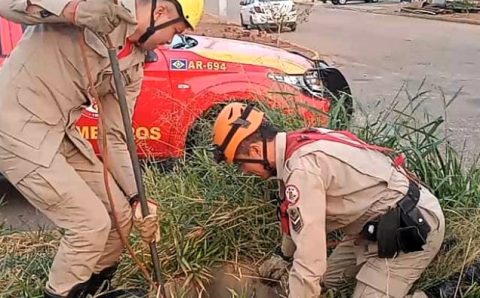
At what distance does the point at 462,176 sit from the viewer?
13.4ft

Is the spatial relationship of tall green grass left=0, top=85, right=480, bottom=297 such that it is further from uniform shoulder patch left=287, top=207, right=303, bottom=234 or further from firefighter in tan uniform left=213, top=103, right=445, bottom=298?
uniform shoulder patch left=287, top=207, right=303, bottom=234

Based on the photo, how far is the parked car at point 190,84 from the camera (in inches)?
237

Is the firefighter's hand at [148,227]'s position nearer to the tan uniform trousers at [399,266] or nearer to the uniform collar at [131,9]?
the uniform collar at [131,9]

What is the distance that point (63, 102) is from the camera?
3188mm

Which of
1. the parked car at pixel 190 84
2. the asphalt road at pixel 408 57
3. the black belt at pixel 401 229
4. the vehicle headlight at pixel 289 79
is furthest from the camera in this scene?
the asphalt road at pixel 408 57

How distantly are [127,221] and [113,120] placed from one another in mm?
478

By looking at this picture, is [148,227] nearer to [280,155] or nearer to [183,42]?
[280,155]

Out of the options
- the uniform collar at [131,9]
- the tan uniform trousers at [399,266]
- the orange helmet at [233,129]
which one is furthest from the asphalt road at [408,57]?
the uniform collar at [131,9]

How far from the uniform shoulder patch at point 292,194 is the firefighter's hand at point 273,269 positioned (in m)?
0.79

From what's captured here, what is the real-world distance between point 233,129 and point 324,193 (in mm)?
449

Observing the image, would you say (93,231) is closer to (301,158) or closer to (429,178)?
(301,158)

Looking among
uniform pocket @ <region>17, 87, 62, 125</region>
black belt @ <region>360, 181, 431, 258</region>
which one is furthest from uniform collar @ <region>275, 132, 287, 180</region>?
uniform pocket @ <region>17, 87, 62, 125</region>

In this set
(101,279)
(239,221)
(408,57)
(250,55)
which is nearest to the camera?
(101,279)

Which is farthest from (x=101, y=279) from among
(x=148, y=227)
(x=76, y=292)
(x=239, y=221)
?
(x=239, y=221)
